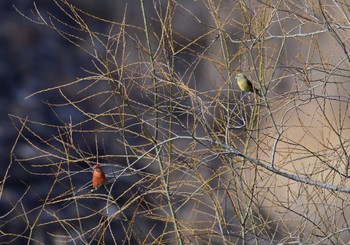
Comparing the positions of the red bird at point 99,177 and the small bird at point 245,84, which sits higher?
the small bird at point 245,84

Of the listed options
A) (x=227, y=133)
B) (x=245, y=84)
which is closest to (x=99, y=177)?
(x=245, y=84)

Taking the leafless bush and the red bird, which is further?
the red bird

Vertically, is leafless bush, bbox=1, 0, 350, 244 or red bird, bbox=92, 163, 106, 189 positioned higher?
leafless bush, bbox=1, 0, 350, 244

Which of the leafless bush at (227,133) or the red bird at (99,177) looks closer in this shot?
the leafless bush at (227,133)

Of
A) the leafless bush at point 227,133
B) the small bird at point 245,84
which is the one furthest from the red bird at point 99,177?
the small bird at point 245,84

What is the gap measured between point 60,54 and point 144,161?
2.32m

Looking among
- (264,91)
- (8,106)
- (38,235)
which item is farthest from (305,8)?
(8,106)

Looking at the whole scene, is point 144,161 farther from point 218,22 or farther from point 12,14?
point 218,22

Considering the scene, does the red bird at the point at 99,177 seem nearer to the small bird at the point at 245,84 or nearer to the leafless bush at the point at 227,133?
the leafless bush at the point at 227,133

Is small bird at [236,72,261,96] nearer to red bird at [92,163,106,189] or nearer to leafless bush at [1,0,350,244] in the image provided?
leafless bush at [1,0,350,244]

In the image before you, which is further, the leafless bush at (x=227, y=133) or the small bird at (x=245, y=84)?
the small bird at (x=245, y=84)

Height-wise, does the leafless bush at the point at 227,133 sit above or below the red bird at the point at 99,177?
above

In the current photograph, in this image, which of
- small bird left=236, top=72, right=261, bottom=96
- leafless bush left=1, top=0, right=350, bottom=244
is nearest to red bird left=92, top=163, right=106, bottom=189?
leafless bush left=1, top=0, right=350, bottom=244

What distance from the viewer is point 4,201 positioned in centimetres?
1150
